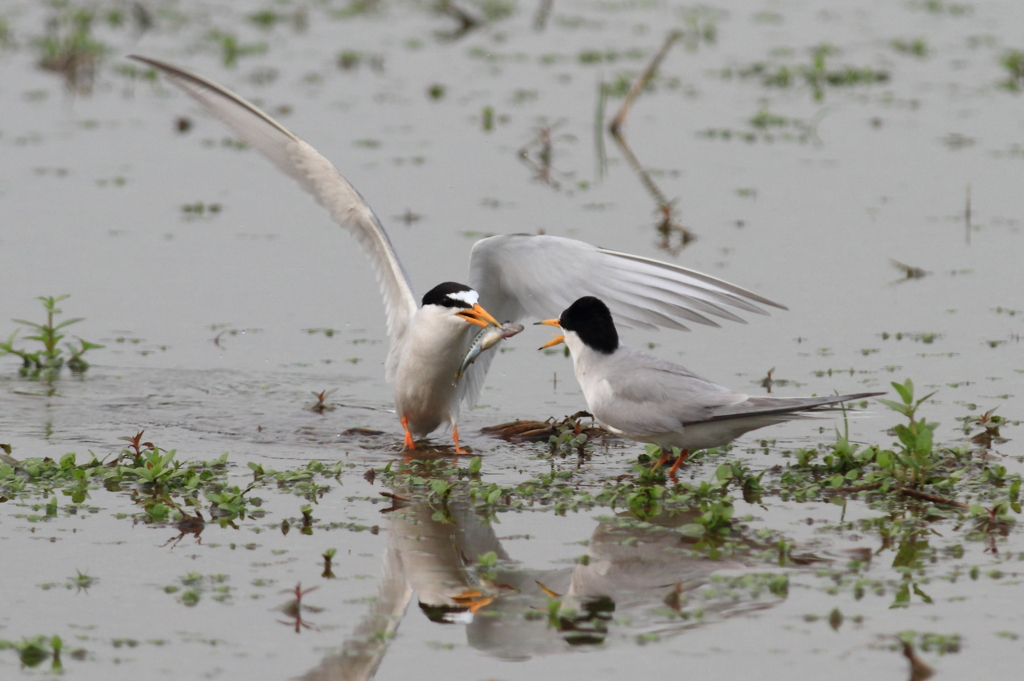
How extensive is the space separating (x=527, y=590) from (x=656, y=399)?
1.48m

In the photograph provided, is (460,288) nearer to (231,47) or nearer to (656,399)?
(656,399)

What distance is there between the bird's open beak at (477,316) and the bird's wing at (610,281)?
34 centimetres

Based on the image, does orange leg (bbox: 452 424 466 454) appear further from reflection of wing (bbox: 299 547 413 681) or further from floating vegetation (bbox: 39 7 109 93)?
floating vegetation (bbox: 39 7 109 93)

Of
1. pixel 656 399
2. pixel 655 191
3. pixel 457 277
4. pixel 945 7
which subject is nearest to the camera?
pixel 656 399

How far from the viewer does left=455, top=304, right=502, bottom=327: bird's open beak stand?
6.57 meters

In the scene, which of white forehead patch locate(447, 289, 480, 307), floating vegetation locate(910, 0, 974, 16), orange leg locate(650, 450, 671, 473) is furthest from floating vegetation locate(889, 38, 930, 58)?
orange leg locate(650, 450, 671, 473)

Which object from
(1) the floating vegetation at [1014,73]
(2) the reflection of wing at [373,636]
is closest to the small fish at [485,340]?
(2) the reflection of wing at [373,636]

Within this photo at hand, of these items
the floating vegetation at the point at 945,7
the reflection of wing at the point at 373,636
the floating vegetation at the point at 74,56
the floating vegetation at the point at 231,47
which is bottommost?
the reflection of wing at the point at 373,636

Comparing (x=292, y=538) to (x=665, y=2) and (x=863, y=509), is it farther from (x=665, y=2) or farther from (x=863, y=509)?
(x=665, y=2)

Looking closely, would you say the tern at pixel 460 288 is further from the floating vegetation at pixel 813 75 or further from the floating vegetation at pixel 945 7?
the floating vegetation at pixel 945 7

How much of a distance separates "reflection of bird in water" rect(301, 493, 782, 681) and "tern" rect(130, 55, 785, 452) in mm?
1382

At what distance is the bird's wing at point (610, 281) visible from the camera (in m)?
6.62

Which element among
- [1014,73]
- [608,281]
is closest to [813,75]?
[1014,73]

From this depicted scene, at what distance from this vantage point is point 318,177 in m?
7.10
